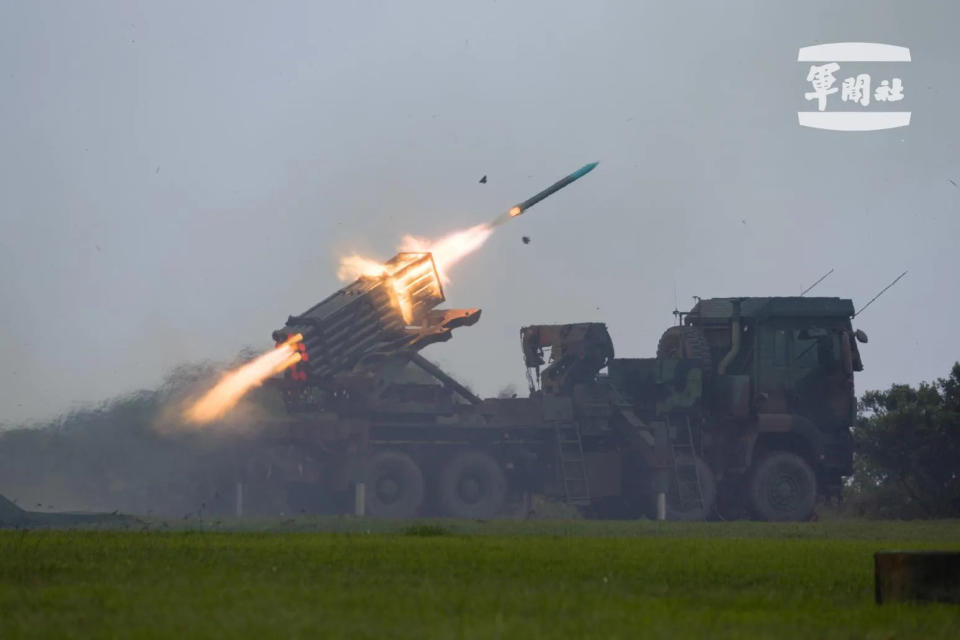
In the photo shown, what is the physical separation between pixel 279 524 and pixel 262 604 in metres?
17.9

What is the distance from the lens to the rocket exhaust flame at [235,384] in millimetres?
38812

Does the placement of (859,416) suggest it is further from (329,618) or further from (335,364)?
(329,618)

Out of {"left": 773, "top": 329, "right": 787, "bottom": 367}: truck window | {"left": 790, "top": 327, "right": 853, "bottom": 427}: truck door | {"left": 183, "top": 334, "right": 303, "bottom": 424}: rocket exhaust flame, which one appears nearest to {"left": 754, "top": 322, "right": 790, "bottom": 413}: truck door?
{"left": 773, "top": 329, "right": 787, "bottom": 367}: truck window

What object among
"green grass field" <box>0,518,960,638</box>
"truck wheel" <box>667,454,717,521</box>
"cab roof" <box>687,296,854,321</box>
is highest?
"cab roof" <box>687,296,854,321</box>

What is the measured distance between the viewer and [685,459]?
39.7 meters

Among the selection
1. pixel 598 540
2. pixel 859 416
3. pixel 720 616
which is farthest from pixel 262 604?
pixel 859 416

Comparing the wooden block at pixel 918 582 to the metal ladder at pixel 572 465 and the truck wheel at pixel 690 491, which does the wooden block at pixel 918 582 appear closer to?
the truck wheel at pixel 690 491

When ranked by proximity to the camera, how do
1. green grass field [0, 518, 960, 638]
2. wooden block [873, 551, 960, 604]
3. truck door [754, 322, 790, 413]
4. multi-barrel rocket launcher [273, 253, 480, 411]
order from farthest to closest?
truck door [754, 322, 790, 413] → multi-barrel rocket launcher [273, 253, 480, 411] → wooden block [873, 551, 960, 604] → green grass field [0, 518, 960, 638]

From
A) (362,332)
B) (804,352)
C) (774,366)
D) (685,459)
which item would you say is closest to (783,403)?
(774,366)

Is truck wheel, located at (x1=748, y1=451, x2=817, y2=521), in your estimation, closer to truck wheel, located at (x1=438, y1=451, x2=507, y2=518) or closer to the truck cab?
the truck cab

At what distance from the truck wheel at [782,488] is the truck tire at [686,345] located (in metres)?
2.97

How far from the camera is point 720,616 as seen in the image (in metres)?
10.8

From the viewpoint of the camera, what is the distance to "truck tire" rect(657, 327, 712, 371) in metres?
40.5

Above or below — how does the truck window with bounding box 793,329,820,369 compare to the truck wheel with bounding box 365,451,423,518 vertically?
above
